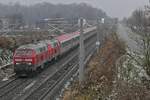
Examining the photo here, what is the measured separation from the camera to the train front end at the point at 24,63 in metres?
29.8

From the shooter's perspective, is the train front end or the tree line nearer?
the train front end

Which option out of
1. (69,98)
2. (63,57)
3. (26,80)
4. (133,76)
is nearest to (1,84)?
(26,80)

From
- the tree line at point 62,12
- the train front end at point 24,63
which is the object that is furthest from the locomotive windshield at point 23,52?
the tree line at point 62,12

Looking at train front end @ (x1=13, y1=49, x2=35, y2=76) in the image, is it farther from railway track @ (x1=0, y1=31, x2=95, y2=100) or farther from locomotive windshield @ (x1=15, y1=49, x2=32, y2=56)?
railway track @ (x1=0, y1=31, x2=95, y2=100)

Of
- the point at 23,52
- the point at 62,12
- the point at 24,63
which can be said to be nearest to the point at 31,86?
the point at 24,63

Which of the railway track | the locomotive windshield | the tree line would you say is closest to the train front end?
the locomotive windshield

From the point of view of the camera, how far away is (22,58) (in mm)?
29984

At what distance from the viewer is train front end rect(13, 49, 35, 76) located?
97.8 ft

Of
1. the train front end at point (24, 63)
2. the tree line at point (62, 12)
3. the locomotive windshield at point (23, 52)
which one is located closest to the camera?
Answer: the train front end at point (24, 63)

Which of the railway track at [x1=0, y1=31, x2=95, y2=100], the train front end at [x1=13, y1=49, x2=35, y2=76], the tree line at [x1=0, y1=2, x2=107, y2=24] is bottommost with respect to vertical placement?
the railway track at [x1=0, y1=31, x2=95, y2=100]

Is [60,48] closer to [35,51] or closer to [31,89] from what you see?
[35,51]

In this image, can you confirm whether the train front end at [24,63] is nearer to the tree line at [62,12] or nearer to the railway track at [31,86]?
the railway track at [31,86]

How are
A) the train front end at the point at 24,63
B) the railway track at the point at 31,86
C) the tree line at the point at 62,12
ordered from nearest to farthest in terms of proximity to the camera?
the railway track at the point at 31,86, the train front end at the point at 24,63, the tree line at the point at 62,12

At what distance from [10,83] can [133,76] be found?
55.1ft
